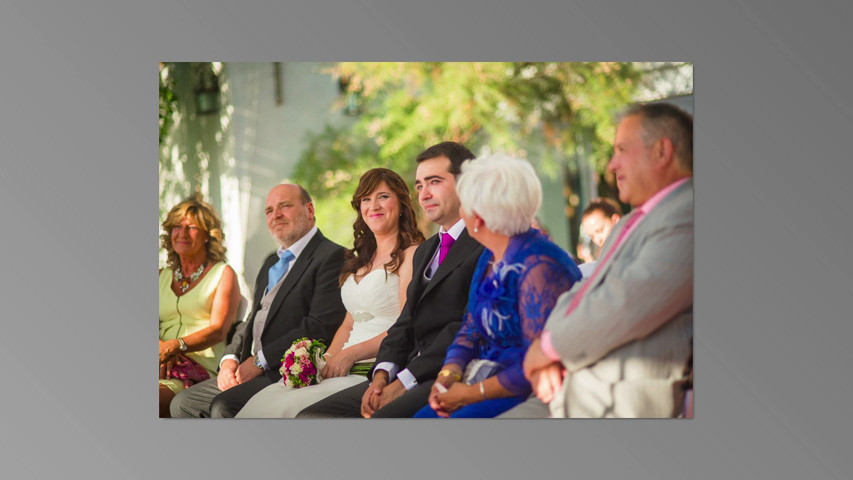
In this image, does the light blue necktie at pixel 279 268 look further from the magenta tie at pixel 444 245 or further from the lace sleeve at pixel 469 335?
the lace sleeve at pixel 469 335

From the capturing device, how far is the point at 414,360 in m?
5.16

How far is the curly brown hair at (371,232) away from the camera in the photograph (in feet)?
17.1

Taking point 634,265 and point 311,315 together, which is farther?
point 311,315

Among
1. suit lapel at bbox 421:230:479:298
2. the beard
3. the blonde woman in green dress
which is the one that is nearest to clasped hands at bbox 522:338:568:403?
suit lapel at bbox 421:230:479:298

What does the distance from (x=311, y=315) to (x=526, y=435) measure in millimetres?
1201

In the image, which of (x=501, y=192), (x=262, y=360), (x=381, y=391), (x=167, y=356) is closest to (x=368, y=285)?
(x=381, y=391)

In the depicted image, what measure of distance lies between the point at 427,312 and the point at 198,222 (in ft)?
4.03

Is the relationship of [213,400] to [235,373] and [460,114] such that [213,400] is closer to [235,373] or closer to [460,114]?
[235,373]

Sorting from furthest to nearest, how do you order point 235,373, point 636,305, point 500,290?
1. point 235,373
2. point 500,290
3. point 636,305

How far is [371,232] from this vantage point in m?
5.27
